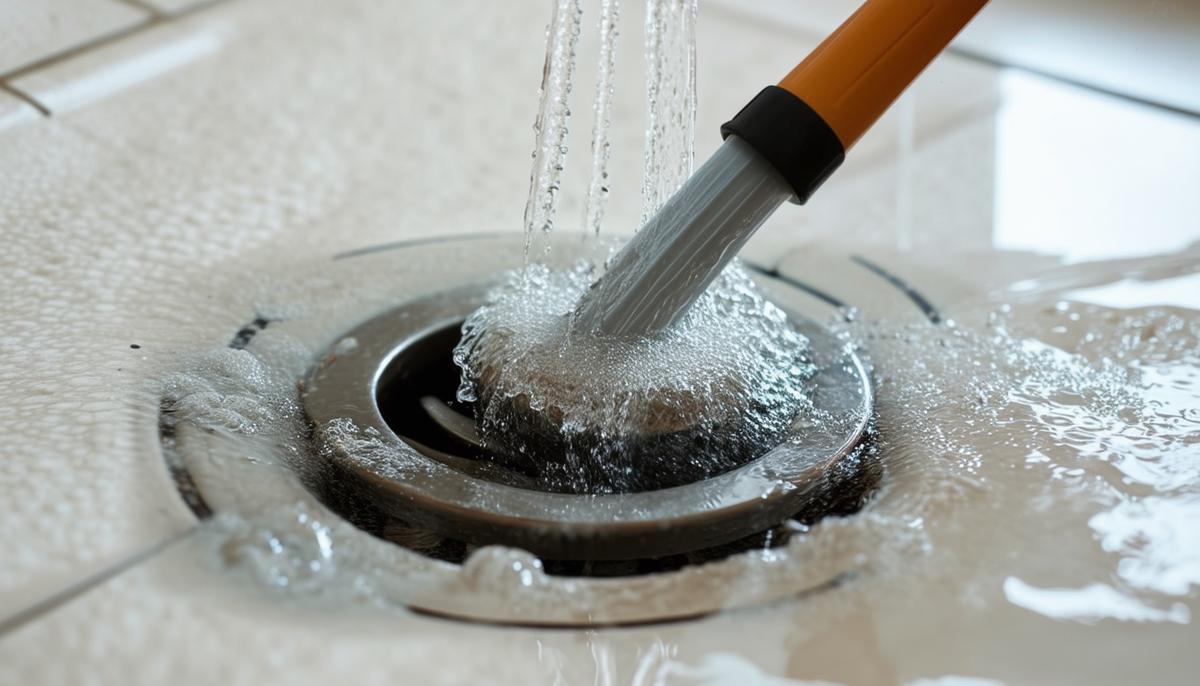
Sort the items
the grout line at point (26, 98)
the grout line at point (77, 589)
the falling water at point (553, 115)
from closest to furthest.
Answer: the grout line at point (77, 589)
the falling water at point (553, 115)
the grout line at point (26, 98)

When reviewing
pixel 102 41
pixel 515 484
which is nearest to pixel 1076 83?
pixel 515 484

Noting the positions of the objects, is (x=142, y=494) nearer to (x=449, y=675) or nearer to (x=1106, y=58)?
(x=449, y=675)

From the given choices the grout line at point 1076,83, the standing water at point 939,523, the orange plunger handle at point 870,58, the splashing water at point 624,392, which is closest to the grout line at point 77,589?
the standing water at point 939,523

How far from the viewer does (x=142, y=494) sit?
44cm

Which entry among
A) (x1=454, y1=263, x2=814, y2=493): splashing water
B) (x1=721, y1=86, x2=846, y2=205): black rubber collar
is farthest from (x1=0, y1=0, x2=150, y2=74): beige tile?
(x1=721, y1=86, x2=846, y2=205): black rubber collar

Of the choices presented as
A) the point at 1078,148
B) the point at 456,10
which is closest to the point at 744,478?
the point at 1078,148

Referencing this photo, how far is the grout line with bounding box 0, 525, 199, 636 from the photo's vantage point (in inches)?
14.6

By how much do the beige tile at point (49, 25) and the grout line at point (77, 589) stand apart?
0.41 meters

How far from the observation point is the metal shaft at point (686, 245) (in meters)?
0.49

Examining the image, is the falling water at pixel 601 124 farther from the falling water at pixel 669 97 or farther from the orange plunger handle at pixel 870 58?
the orange plunger handle at pixel 870 58

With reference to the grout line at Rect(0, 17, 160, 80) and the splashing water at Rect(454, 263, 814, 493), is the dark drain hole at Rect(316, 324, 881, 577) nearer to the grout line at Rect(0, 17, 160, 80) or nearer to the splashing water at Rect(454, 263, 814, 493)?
the splashing water at Rect(454, 263, 814, 493)

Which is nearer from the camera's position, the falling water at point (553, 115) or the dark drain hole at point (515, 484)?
the dark drain hole at point (515, 484)

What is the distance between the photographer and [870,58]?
1.52 feet

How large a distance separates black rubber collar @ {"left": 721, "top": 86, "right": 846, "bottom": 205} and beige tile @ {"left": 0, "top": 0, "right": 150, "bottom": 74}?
0.45 metres
